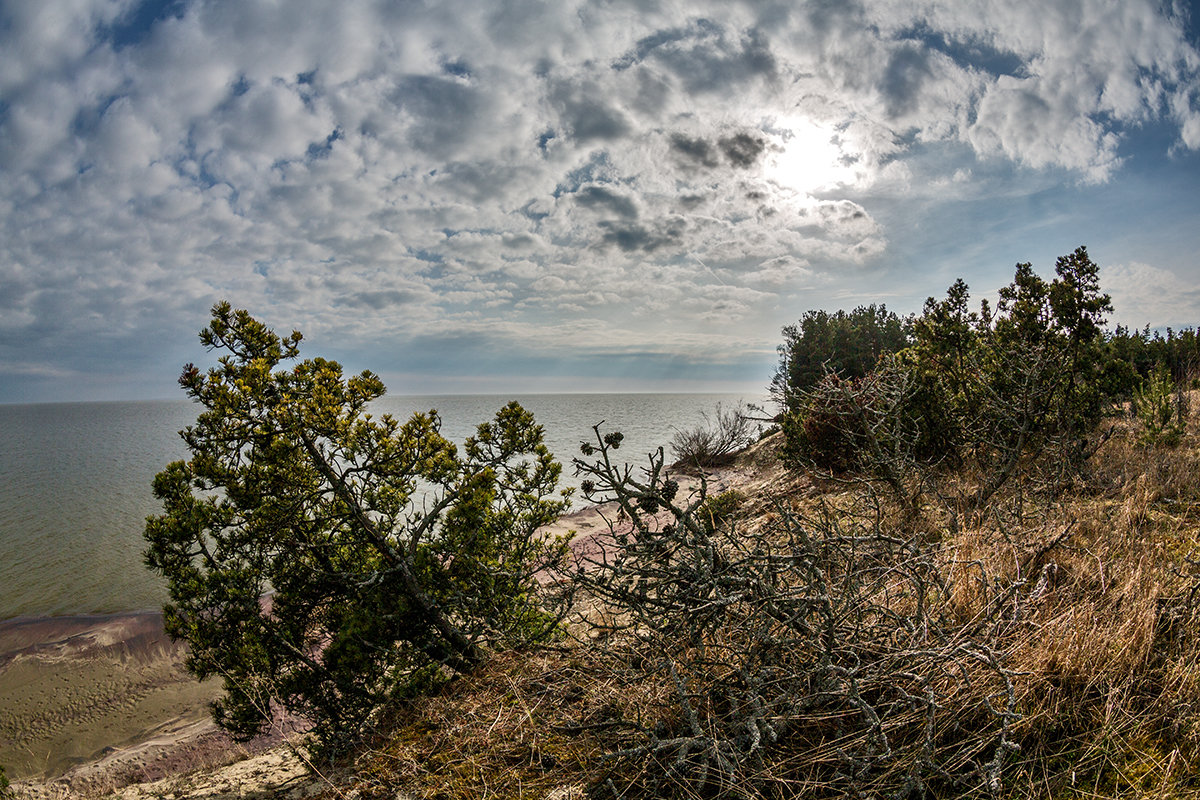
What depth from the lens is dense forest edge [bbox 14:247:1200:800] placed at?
7.27 feet

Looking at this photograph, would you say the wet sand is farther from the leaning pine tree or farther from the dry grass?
the dry grass

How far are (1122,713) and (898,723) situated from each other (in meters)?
1.11

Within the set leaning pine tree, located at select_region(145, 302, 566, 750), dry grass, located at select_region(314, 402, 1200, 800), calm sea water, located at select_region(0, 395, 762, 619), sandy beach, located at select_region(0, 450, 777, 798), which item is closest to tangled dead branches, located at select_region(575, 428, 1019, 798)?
dry grass, located at select_region(314, 402, 1200, 800)

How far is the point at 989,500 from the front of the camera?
18.2 feet

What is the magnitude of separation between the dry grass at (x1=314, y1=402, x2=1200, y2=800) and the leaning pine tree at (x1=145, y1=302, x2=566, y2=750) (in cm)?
124

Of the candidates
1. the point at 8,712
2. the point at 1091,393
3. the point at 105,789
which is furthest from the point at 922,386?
the point at 8,712

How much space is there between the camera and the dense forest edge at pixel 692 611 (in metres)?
2.21

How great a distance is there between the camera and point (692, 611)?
2400mm

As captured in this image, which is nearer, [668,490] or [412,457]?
[668,490]

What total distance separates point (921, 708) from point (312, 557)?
A: 5112 mm

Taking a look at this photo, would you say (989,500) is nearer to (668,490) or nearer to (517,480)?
(668,490)

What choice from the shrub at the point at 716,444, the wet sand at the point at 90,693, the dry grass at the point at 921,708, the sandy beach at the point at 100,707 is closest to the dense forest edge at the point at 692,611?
the dry grass at the point at 921,708

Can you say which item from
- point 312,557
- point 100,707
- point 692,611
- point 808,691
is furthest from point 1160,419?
point 100,707

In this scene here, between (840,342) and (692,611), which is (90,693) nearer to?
(692,611)
